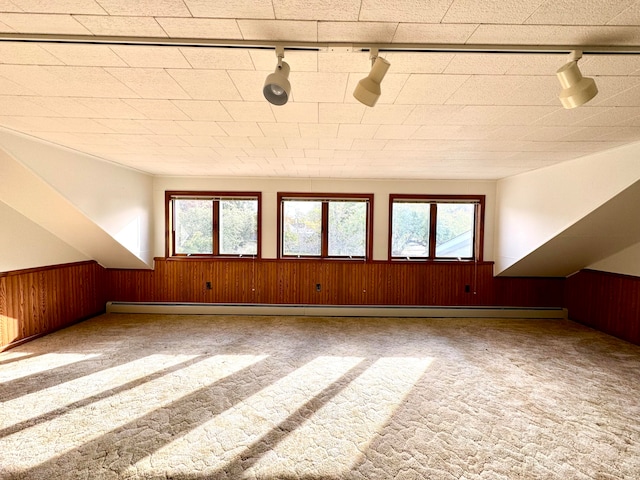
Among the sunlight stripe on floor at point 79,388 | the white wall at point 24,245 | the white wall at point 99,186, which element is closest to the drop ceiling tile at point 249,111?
the white wall at point 99,186

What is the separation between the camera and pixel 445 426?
2209mm

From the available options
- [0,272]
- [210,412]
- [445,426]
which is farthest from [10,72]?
[445,426]

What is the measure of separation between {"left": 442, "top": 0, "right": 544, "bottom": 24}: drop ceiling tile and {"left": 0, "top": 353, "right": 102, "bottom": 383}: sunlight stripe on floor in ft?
14.2

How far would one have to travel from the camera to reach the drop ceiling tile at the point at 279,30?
1262mm

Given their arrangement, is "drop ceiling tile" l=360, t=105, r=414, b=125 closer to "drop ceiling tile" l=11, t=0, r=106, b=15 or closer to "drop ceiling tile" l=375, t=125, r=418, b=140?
"drop ceiling tile" l=375, t=125, r=418, b=140

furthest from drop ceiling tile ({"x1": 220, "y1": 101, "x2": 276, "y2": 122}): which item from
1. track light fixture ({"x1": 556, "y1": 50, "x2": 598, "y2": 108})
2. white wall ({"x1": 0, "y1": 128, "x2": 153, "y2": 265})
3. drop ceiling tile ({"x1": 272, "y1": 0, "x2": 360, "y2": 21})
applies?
white wall ({"x1": 0, "y1": 128, "x2": 153, "y2": 265})

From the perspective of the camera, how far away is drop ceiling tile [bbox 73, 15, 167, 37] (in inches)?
49.5

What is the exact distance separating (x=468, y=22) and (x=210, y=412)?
9.62 ft

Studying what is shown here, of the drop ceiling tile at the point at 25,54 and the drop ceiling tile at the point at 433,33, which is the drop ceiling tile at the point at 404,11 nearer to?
the drop ceiling tile at the point at 433,33

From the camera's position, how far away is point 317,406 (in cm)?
243

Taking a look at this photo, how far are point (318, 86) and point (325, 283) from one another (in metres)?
3.72

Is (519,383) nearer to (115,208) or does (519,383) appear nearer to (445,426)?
(445,426)

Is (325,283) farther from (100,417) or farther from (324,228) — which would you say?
(100,417)

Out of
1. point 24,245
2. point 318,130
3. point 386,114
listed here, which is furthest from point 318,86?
point 24,245
